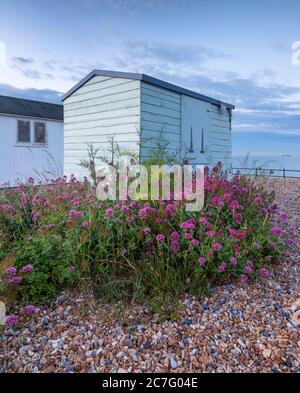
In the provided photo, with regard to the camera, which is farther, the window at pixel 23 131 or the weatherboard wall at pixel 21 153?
the window at pixel 23 131

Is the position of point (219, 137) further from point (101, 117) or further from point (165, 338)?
point (165, 338)

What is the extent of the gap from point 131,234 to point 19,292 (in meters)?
0.94

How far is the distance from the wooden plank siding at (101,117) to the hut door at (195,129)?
1446mm

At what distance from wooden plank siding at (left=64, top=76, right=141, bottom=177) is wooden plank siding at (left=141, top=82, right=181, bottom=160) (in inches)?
Result: 5.9

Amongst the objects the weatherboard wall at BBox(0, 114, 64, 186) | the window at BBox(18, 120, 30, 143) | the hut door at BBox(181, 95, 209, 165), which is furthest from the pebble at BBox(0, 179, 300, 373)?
the window at BBox(18, 120, 30, 143)

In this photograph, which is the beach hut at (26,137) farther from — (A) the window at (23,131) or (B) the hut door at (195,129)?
(B) the hut door at (195,129)

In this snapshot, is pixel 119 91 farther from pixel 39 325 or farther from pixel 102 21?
pixel 39 325

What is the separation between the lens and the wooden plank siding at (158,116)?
220 inches

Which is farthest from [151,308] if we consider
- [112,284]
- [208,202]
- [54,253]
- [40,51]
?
[40,51]

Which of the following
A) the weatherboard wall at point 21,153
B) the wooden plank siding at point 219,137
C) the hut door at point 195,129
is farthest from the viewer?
the weatherboard wall at point 21,153

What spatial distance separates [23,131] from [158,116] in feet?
22.0

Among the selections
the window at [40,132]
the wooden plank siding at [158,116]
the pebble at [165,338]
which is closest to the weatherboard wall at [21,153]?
the window at [40,132]

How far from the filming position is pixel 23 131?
10531mm

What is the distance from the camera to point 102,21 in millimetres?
4480
